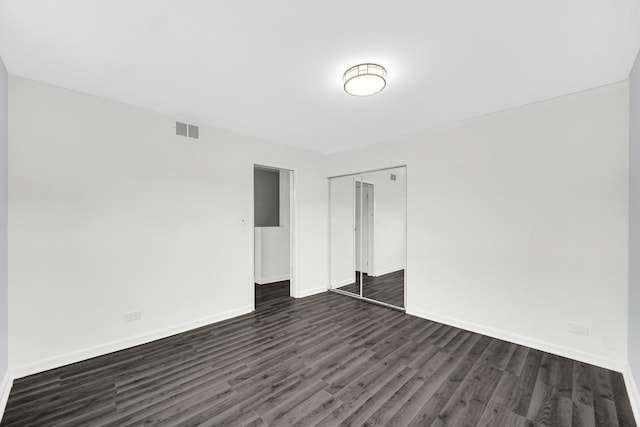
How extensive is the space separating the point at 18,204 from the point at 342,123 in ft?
10.9

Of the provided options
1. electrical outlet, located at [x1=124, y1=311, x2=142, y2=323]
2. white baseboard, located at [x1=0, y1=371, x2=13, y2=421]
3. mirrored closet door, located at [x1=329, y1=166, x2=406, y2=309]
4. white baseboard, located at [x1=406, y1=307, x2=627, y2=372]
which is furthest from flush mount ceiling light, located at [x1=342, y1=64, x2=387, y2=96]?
white baseboard, located at [x1=0, y1=371, x2=13, y2=421]

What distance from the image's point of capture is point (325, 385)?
215 centimetres

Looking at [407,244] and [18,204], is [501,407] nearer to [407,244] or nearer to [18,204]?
[407,244]

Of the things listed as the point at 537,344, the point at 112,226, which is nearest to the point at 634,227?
the point at 537,344

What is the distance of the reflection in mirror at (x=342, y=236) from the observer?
487 centimetres

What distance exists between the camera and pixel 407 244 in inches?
148

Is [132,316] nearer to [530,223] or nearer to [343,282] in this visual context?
[343,282]

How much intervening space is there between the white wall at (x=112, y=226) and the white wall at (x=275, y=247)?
166 centimetres

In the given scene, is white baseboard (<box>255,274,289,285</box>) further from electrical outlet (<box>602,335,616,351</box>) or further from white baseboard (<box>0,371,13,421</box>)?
electrical outlet (<box>602,335,616,351</box>)

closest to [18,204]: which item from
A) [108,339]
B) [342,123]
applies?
[108,339]

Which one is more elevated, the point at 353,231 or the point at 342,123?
the point at 342,123

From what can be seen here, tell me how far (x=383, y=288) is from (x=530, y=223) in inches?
91.0

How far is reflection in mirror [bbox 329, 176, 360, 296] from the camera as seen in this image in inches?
192

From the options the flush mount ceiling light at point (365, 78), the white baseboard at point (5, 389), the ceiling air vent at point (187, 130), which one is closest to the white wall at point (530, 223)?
the flush mount ceiling light at point (365, 78)
